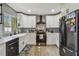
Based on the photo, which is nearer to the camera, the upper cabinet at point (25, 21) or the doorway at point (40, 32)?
the upper cabinet at point (25, 21)

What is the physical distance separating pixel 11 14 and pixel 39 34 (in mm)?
579

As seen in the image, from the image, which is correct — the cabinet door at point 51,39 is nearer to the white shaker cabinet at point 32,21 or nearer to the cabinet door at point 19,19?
the white shaker cabinet at point 32,21

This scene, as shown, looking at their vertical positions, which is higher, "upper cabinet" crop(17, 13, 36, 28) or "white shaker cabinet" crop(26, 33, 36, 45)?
"upper cabinet" crop(17, 13, 36, 28)

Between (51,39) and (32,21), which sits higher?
(32,21)

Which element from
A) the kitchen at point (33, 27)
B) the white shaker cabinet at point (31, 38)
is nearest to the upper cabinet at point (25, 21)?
the kitchen at point (33, 27)

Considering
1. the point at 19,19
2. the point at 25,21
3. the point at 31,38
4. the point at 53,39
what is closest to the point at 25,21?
the point at 25,21

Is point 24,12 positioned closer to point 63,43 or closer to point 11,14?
point 11,14

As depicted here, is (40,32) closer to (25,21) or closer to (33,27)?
(33,27)

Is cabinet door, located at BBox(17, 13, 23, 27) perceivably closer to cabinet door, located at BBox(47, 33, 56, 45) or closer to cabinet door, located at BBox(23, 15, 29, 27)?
cabinet door, located at BBox(23, 15, 29, 27)

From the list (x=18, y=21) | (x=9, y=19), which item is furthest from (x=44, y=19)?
(x=9, y=19)

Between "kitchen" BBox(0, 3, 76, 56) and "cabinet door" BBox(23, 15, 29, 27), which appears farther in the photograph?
"cabinet door" BBox(23, 15, 29, 27)

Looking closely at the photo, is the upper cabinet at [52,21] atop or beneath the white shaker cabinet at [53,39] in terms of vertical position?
atop

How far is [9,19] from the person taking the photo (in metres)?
2.12

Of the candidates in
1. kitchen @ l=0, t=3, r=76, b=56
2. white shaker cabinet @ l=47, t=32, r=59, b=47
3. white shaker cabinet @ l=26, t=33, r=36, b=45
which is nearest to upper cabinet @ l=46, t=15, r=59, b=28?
kitchen @ l=0, t=3, r=76, b=56
